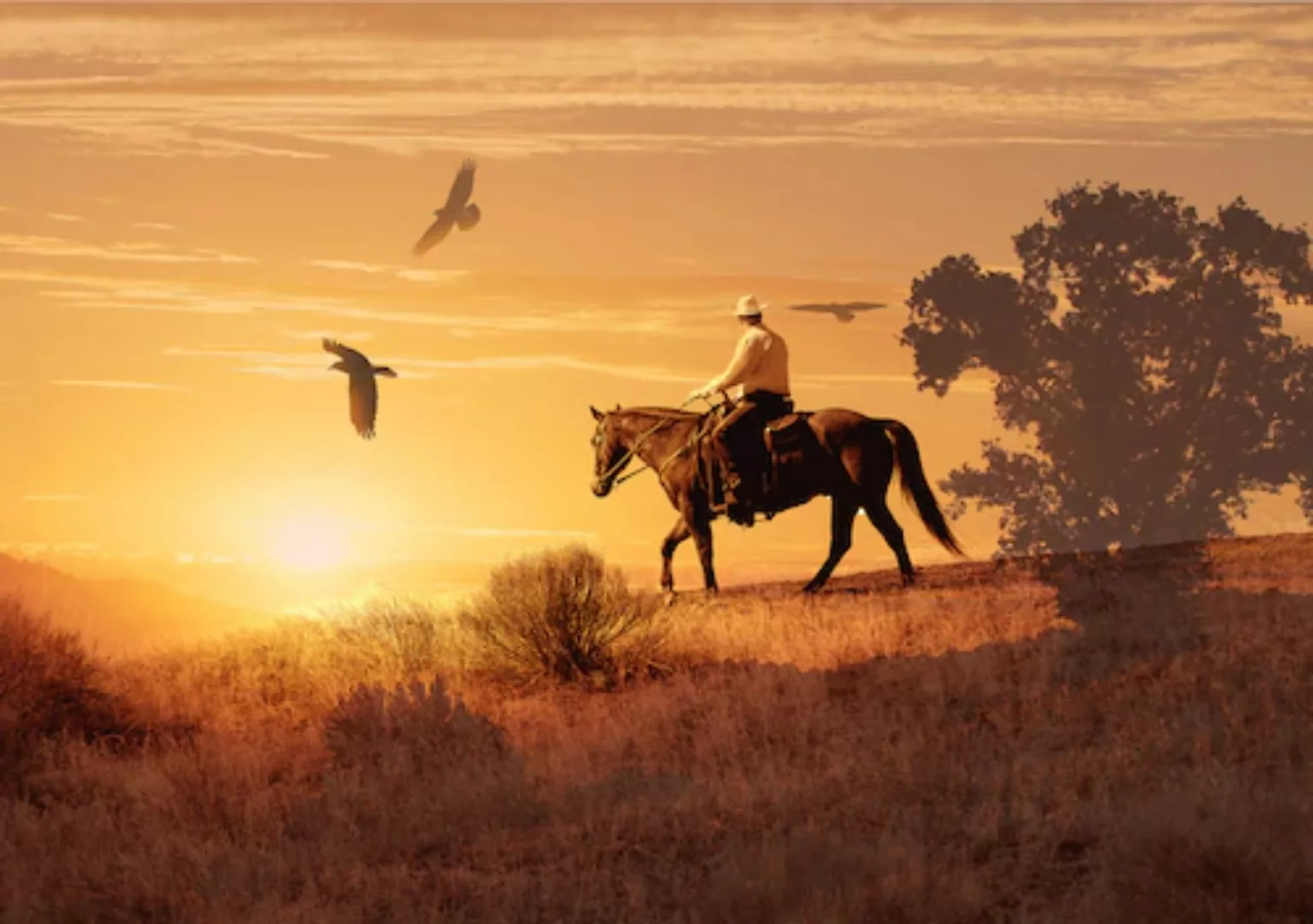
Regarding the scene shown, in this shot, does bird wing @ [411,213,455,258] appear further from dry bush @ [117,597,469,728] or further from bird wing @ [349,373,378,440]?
dry bush @ [117,597,469,728]

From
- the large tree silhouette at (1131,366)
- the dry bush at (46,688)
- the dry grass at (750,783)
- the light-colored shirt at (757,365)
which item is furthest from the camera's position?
the large tree silhouette at (1131,366)

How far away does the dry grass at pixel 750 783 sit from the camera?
10.9 metres

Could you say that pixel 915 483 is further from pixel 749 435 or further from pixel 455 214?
pixel 455 214

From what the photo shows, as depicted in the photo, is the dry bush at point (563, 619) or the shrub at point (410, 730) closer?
the shrub at point (410, 730)

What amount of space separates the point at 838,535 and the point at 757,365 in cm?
271

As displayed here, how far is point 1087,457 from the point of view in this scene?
45562 mm

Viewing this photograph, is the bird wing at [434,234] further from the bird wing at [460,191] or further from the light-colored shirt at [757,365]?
the light-colored shirt at [757,365]

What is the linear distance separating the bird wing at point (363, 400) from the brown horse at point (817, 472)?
130 inches

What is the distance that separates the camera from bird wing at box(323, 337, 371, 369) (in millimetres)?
24578

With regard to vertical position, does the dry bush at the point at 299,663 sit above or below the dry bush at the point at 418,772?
above

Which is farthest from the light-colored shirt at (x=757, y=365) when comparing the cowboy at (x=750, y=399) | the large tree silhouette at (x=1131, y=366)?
the large tree silhouette at (x=1131, y=366)

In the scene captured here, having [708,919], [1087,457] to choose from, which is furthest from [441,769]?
[1087,457]

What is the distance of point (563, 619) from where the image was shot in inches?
778

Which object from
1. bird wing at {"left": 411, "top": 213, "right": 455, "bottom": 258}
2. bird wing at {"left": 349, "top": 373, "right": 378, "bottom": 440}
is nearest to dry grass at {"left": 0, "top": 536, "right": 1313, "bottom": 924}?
bird wing at {"left": 349, "top": 373, "right": 378, "bottom": 440}
